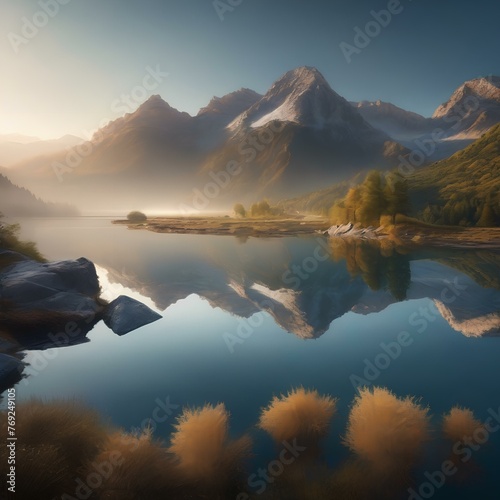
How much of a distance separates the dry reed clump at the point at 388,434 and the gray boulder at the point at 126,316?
1571cm

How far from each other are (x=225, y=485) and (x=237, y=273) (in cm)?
3564

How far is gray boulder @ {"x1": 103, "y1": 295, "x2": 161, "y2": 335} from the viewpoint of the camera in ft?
66.1

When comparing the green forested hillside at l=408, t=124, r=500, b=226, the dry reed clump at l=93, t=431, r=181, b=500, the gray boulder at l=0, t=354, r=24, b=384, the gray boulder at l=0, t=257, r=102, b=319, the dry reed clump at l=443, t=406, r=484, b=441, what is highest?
the green forested hillside at l=408, t=124, r=500, b=226

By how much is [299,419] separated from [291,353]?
736 cm

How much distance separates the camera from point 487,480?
26.4 ft

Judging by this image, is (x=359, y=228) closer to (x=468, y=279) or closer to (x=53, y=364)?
(x=468, y=279)

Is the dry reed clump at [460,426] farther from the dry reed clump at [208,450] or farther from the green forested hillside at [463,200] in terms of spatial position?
the green forested hillside at [463,200]

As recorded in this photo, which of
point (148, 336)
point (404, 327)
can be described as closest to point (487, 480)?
point (404, 327)

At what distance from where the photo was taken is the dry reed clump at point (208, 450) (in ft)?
24.7

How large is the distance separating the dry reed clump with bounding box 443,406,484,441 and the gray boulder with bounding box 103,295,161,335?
17473 millimetres

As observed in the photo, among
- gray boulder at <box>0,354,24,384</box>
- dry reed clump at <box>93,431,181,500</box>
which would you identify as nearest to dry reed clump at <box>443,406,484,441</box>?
dry reed clump at <box>93,431,181,500</box>

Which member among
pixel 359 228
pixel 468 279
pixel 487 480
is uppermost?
pixel 359 228

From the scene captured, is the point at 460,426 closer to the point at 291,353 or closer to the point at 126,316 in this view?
the point at 291,353

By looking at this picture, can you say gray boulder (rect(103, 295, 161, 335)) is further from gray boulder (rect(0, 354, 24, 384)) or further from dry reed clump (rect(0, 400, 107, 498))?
dry reed clump (rect(0, 400, 107, 498))
